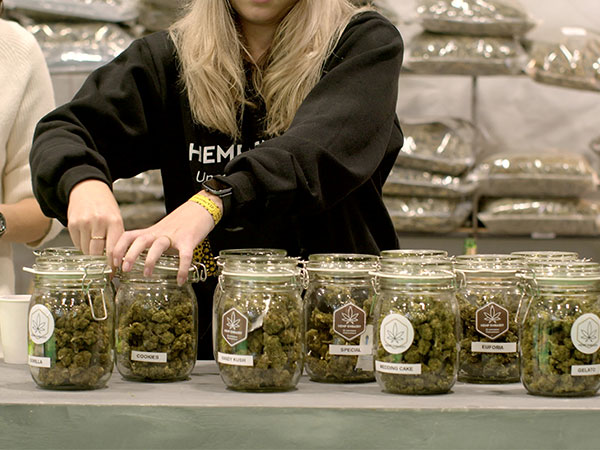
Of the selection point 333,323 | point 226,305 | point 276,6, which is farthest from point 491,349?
point 276,6

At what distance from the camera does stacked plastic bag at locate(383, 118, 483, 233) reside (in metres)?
3.12

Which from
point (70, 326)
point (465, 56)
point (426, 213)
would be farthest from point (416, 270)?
point (465, 56)

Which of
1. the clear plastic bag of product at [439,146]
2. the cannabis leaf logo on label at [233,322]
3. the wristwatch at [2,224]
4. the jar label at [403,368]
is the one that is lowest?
the jar label at [403,368]

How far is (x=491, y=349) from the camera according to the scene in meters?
1.18

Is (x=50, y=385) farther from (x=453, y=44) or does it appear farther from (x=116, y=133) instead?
(x=453, y=44)

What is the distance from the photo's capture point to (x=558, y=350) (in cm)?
106

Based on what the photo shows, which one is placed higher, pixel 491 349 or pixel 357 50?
pixel 357 50

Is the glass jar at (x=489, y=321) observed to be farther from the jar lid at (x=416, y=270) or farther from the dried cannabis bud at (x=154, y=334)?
the dried cannabis bud at (x=154, y=334)

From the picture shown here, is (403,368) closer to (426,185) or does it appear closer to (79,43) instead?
(426,185)

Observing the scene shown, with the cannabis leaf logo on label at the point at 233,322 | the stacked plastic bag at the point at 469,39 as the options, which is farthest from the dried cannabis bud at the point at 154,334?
the stacked plastic bag at the point at 469,39

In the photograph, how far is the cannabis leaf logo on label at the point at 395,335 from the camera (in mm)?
1069

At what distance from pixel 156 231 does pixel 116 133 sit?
18.3 inches

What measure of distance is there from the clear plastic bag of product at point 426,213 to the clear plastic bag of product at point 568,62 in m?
0.53

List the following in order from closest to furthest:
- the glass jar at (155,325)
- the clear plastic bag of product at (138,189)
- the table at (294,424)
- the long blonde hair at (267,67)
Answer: the table at (294,424) < the glass jar at (155,325) < the long blonde hair at (267,67) < the clear plastic bag of product at (138,189)
